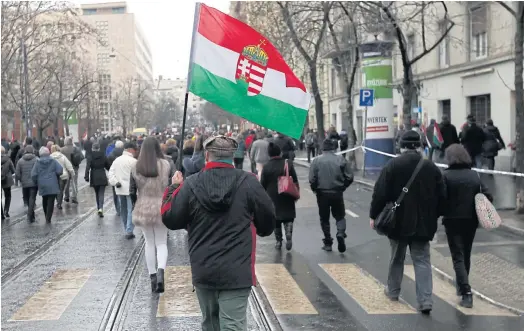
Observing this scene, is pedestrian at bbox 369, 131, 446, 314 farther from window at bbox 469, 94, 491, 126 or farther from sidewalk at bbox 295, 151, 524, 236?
window at bbox 469, 94, 491, 126

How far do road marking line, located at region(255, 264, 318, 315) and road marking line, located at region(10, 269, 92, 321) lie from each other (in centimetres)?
227

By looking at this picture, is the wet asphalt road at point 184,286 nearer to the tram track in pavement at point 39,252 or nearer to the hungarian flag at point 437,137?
the tram track in pavement at point 39,252

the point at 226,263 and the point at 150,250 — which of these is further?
the point at 150,250

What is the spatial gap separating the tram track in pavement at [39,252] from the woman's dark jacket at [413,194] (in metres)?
4.97

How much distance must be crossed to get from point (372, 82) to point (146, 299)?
18277mm

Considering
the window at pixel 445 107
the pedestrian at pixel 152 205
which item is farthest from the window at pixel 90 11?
the pedestrian at pixel 152 205

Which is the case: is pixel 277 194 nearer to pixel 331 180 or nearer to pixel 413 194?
pixel 331 180

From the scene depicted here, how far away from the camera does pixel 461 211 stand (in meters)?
7.41

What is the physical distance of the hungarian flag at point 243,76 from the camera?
593cm

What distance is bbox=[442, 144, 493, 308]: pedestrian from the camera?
24.4 ft

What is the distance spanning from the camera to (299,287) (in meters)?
8.49

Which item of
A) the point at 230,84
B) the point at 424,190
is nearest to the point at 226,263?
the point at 230,84

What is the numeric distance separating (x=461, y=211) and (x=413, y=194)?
26.5 inches

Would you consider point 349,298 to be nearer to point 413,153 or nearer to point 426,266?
point 426,266
